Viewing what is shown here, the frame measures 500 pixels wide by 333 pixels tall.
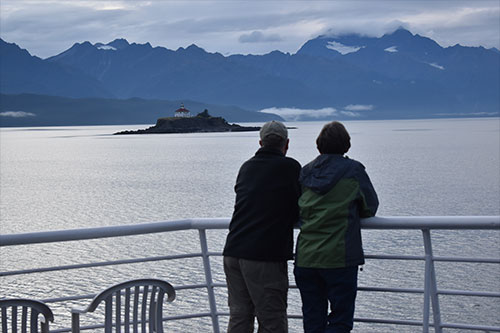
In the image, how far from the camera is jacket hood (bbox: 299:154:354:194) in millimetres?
4051

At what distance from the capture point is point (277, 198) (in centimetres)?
419

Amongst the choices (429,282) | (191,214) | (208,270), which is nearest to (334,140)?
(429,282)

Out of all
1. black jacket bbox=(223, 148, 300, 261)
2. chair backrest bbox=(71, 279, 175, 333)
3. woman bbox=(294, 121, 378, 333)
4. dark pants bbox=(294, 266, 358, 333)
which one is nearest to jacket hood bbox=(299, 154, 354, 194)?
woman bbox=(294, 121, 378, 333)

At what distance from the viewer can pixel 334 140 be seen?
421cm

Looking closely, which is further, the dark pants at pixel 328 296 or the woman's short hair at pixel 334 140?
the woman's short hair at pixel 334 140

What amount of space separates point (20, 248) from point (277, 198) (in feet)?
96.1

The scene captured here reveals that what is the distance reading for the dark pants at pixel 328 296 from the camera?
4105mm

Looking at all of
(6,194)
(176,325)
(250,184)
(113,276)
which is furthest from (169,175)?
(250,184)

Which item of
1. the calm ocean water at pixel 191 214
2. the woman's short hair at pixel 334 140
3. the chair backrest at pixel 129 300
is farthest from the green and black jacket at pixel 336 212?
the calm ocean water at pixel 191 214

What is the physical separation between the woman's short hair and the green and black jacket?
0.38 ft

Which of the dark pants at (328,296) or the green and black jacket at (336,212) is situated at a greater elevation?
the green and black jacket at (336,212)

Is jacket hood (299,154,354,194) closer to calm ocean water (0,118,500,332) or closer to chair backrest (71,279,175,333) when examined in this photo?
chair backrest (71,279,175,333)

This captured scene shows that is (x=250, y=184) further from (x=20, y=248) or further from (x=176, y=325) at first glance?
(x=20, y=248)

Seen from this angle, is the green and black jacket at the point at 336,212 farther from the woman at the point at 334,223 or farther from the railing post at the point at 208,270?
the railing post at the point at 208,270
